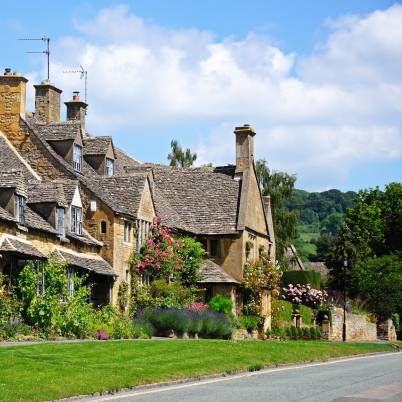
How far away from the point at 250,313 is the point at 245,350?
1905 cm

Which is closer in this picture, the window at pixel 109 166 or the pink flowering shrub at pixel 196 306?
the pink flowering shrub at pixel 196 306

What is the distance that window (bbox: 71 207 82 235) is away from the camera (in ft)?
128

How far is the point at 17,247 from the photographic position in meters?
31.8

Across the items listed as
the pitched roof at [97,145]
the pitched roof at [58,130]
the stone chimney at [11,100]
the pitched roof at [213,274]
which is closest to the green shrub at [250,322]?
the pitched roof at [213,274]

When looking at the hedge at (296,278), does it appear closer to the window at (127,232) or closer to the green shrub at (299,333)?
the green shrub at (299,333)

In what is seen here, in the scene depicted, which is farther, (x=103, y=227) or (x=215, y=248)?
(x=215, y=248)

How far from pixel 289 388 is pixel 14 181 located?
17460mm

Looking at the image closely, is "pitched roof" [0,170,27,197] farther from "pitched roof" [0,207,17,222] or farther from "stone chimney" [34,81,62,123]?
"stone chimney" [34,81,62,123]

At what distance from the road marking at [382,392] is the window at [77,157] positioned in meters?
24.8

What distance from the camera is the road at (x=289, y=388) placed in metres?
17.7

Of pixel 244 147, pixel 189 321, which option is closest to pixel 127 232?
pixel 189 321

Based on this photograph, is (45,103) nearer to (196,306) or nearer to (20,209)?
(196,306)

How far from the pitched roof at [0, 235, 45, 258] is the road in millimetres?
10331

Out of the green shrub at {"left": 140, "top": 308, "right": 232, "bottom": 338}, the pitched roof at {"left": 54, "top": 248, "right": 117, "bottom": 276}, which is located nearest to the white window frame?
the pitched roof at {"left": 54, "top": 248, "right": 117, "bottom": 276}
